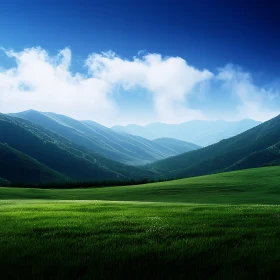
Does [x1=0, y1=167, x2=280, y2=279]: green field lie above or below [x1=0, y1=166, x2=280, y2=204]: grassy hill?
above

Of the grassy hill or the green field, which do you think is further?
the grassy hill

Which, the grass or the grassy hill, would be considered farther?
the grassy hill

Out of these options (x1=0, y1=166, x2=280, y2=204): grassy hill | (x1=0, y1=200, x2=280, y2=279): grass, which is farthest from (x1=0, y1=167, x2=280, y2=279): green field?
(x1=0, y1=166, x2=280, y2=204): grassy hill

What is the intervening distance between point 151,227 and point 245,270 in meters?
4.94

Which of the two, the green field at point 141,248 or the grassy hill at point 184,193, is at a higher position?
the green field at point 141,248

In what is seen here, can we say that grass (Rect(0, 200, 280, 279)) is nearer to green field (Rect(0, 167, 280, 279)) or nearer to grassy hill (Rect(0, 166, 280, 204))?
green field (Rect(0, 167, 280, 279))

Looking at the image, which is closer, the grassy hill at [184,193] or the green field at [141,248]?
the green field at [141,248]

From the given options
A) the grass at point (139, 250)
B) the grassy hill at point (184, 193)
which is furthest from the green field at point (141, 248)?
the grassy hill at point (184, 193)

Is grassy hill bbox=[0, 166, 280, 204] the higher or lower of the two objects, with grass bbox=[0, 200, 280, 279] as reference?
lower

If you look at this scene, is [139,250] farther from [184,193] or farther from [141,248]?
[184,193]

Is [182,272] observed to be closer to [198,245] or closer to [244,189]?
[198,245]

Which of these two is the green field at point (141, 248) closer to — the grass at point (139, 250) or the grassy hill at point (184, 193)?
the grass at point (139, 250)

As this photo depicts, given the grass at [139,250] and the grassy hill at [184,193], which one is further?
the grassy hill at [184,193]

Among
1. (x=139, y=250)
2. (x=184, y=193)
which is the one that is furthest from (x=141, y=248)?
(x=184, y=193)
